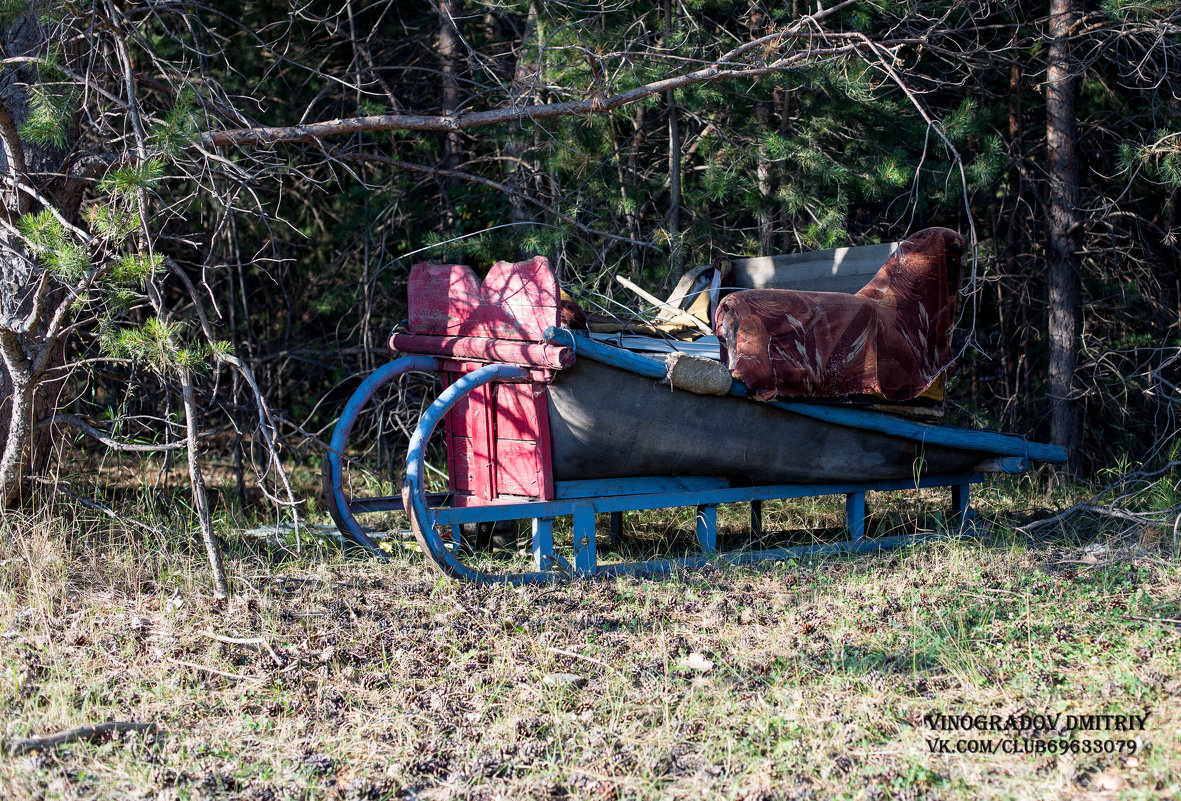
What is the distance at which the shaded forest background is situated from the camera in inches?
265

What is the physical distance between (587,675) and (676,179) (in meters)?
4.66

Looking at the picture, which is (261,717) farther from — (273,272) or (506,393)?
(273,272)

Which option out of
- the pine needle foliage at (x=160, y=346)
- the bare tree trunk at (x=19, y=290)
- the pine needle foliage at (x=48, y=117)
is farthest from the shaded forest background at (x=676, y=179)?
the pine needle foliage at (x=160, y=346)

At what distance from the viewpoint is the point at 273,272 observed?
8758 mm

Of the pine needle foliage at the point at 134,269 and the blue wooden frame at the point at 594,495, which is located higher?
the pine needle foliage at the point at 134,269

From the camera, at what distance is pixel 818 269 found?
6.16m

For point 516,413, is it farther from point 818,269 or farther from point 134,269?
point 818,269

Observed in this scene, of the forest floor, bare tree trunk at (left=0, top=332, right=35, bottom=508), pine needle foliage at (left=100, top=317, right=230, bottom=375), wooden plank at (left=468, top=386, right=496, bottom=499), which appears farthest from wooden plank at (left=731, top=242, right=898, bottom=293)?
bare tree trunk at (left=0, top=332, right=35, bottom=508)

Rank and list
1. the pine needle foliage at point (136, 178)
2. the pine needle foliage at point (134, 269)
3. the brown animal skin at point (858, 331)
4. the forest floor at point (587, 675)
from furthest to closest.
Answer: the brown animal skin at point (858, 331)
the pine needle foliage at point (134, 269)
the pine needle foliage at point (136, 178)
the forest floor at point (587, 675)

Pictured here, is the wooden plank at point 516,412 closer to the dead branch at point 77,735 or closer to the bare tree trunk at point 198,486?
the bare tree trunk at point 198,486

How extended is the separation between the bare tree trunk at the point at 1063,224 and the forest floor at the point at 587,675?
2573 mm

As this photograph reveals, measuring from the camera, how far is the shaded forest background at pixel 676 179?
6730mm

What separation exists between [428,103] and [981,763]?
24.9ft

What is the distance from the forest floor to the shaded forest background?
81.8 inches
